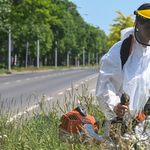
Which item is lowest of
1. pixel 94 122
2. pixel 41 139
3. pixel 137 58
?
pixel 41 139

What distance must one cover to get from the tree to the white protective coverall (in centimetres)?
4643

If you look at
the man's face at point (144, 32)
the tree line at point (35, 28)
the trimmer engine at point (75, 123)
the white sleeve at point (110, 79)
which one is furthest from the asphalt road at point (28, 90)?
the tree line at point (35, 28)

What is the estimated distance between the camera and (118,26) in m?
50.8

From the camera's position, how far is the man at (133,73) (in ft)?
8.16

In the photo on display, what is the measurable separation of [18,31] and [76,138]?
116 feet

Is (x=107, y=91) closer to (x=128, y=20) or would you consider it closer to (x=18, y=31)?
(x=18, y=31)

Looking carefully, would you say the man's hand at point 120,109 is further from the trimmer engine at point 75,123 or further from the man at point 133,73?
the trimmer engine at point 75,123

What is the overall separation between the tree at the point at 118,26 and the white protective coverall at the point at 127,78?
46430mm

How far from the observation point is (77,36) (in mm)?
83062

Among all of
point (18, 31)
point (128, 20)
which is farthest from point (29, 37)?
point (128, 20)

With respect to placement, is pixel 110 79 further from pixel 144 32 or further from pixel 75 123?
pixel 75 123

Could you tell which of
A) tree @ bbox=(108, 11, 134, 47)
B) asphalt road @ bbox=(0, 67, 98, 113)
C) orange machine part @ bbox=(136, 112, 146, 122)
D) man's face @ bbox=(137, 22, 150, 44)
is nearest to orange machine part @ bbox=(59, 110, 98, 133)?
orange machine part @ bbox=(136, 112, 146, 122)

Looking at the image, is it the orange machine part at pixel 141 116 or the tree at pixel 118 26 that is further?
the tree at pixel 118 26

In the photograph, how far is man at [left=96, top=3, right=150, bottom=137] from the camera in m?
2.49
